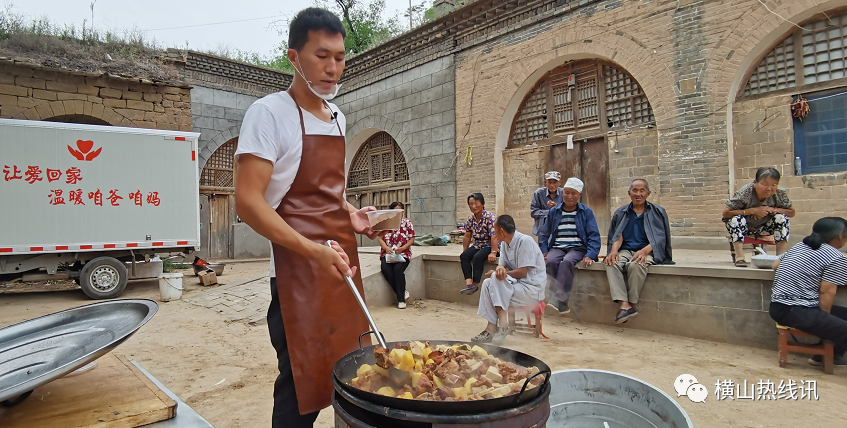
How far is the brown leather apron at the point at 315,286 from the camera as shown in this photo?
5.40 ft

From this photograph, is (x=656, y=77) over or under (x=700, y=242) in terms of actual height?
over

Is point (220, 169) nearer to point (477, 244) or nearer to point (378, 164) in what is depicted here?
point (378, 164)

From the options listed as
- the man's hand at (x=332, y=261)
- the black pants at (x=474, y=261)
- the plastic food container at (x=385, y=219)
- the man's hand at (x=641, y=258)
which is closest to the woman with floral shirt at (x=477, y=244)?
the black pants at (x=474, y=261)

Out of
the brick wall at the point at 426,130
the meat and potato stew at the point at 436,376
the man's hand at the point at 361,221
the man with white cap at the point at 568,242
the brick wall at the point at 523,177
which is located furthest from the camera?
the brick wall at the point at 426,130

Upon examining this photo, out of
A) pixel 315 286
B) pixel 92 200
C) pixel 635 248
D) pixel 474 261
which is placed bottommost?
pixel 474 261

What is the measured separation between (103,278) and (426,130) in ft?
25.8

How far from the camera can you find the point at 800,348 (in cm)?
388

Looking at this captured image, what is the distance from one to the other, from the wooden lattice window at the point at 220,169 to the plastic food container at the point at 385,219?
1332cm

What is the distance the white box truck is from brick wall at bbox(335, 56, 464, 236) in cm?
555

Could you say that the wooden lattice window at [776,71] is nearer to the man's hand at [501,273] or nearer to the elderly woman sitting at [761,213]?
the elderly woman sitting at [761,213]

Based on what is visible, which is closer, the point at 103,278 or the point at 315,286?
the point at 315,286

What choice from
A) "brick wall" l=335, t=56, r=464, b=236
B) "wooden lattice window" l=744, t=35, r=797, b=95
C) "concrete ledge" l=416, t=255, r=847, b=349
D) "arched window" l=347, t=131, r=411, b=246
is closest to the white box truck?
"brick wall" l=335, t=56, r=464, b=236

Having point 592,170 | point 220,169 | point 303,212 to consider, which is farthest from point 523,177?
point 220,169

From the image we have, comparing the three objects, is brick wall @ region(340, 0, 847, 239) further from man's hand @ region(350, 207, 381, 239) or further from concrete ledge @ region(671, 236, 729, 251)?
man's hand @ region(350, 207, 381, 239)
